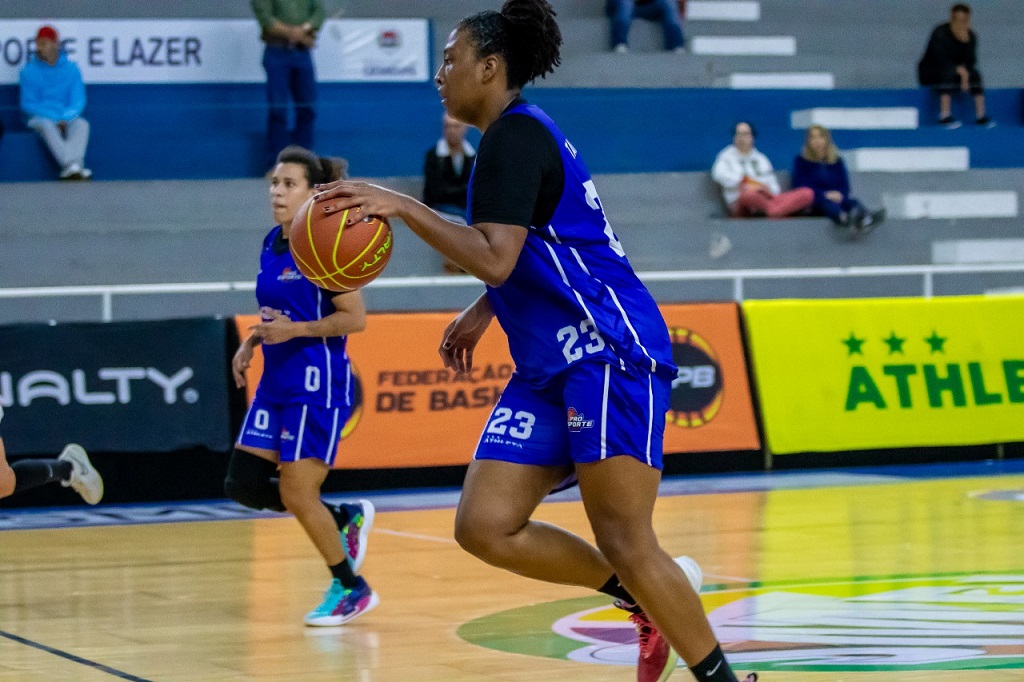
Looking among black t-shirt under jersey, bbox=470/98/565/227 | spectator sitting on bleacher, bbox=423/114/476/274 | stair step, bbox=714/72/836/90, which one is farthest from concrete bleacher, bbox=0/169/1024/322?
black t-shirt under jersey, bbox=470/98/565/227

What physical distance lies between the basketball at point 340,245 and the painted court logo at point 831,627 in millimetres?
2194

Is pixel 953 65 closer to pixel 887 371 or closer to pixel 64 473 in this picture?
pixel 887 371

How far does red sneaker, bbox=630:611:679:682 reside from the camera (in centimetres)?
537

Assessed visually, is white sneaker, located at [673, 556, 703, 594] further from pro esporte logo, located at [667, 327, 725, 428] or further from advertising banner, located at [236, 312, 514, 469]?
pro esporte logo, located at [667, 327, 725, 428]

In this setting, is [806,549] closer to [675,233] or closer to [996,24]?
[675,233]

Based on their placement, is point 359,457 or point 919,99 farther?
point 919,99

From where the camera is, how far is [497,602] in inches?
302

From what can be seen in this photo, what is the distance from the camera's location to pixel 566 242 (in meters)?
4.88

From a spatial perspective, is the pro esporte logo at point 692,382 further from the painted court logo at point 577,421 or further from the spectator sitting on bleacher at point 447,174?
the painted court logo at point 577,421

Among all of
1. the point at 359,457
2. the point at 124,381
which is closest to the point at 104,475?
the point at 124,381

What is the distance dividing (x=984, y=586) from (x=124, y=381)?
238 inches

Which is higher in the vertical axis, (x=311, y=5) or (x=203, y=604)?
(x=311, y=5)

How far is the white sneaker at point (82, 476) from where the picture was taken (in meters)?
9.18

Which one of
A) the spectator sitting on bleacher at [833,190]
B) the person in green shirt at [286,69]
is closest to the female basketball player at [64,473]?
the person in green shirt at [286,69]
